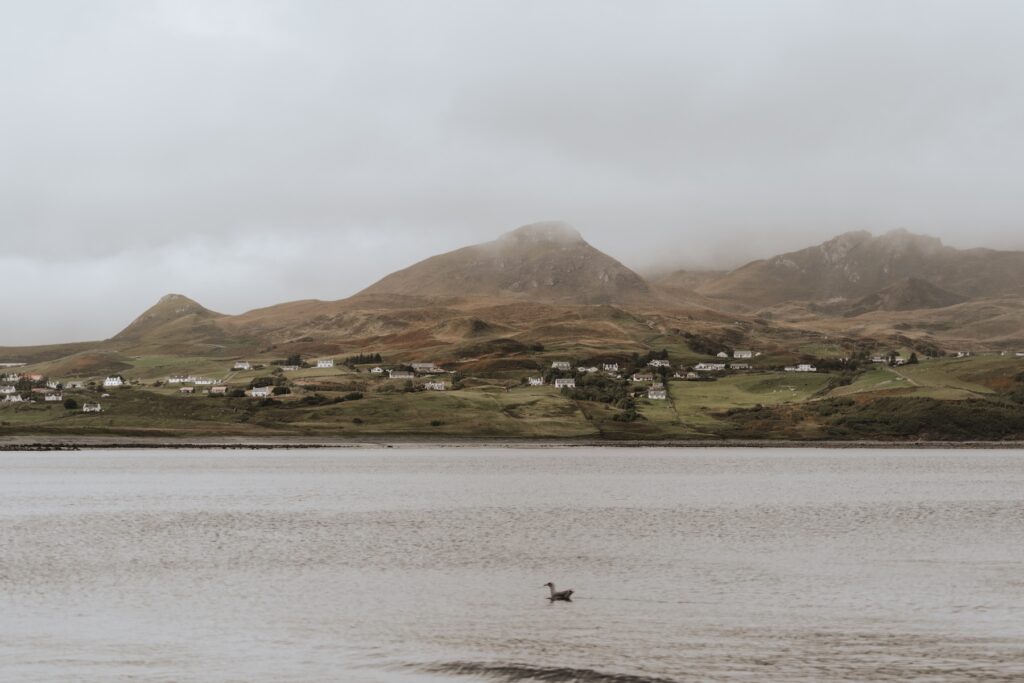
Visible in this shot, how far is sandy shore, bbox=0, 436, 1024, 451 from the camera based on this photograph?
566 ft

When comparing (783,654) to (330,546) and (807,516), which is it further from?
(807,516)

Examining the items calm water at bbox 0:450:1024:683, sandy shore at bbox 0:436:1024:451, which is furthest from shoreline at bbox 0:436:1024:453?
calm water at bbox 0:450:1024:683

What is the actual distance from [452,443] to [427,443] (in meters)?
5.84

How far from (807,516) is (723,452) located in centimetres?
10544

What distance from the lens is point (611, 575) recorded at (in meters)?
48.2

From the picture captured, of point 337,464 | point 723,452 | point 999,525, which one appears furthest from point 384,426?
point 999,525

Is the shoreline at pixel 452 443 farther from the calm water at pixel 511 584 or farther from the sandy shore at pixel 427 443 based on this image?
the calm water at pixel 511 584

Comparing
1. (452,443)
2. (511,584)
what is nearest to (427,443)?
(452,443)

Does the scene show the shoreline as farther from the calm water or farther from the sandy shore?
the calm water

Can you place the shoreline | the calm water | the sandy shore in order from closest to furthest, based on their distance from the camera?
the calm water < the sandy shore < the shoreline

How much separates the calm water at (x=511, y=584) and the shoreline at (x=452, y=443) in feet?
235

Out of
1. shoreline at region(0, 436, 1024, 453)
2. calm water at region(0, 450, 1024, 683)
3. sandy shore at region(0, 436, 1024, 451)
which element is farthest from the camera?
shoreline at region(0, 436, 1024, 453)

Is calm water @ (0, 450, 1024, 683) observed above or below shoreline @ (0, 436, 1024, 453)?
below

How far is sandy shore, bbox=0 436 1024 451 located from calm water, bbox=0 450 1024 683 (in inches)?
2810
